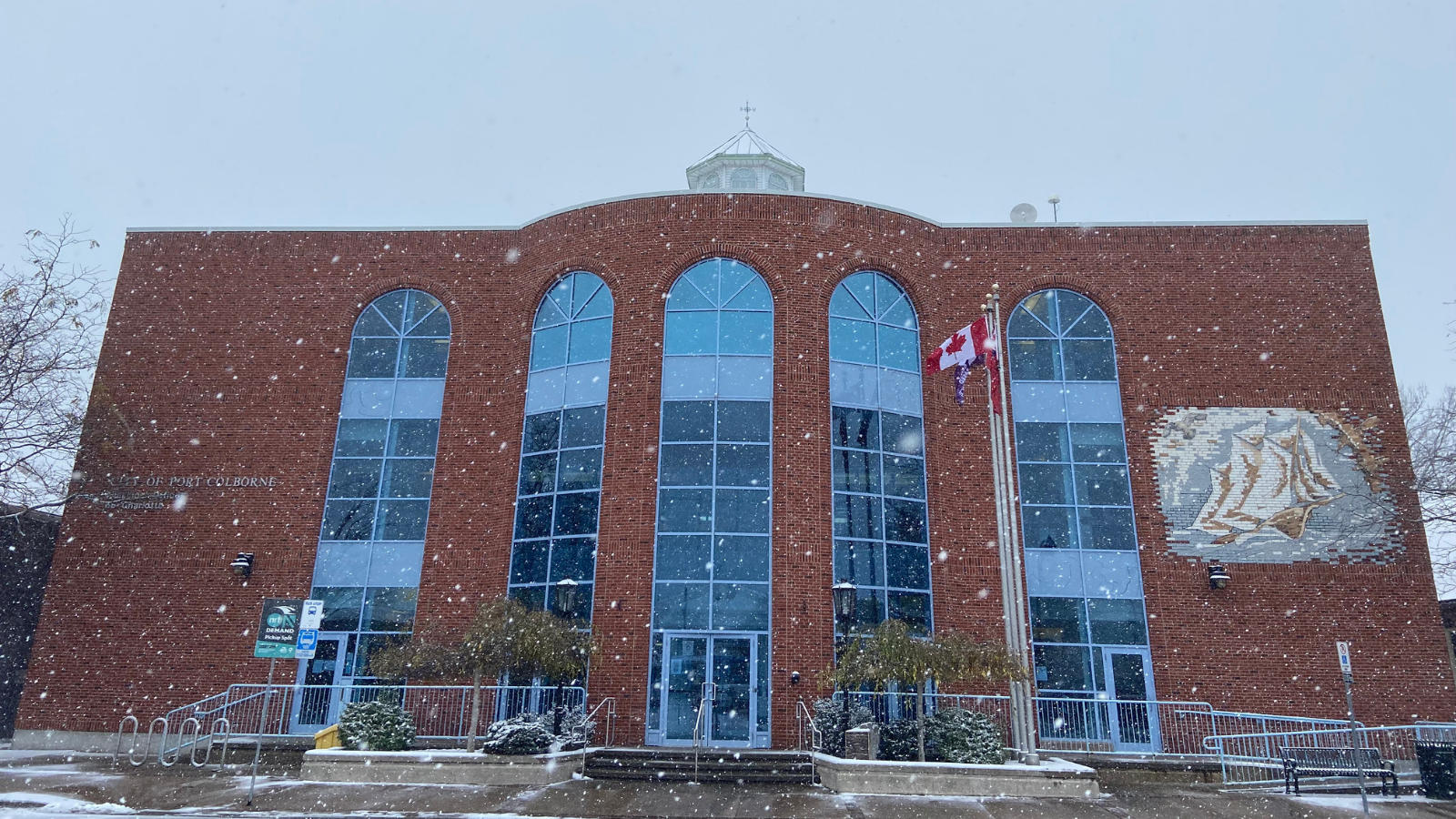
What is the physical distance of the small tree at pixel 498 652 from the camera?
1542 centimetres

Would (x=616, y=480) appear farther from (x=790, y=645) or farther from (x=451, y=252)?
(x=451, y=252)

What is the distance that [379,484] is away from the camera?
68.7ft

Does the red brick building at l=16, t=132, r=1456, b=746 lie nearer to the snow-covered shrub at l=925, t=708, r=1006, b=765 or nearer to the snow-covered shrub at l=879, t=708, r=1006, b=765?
the snow-covered shrub at l=879, t=708, r=1006, b=765

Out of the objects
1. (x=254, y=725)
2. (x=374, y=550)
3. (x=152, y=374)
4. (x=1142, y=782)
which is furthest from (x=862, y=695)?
(x=152, y=374)

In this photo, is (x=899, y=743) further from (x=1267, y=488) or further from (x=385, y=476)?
(x=385, y=476)

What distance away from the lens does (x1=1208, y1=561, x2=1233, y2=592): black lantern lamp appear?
1925 centimetres

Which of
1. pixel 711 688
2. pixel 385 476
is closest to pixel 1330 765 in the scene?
pixel 711 688

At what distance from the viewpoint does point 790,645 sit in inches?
710

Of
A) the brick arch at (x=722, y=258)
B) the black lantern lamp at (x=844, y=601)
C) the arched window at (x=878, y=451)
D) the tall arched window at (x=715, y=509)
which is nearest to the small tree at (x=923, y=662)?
the black lantern lamp at (x=844, y=601)

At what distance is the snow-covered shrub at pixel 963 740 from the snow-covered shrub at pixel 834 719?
1423 mm

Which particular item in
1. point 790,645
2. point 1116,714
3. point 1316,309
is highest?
point 1316,309

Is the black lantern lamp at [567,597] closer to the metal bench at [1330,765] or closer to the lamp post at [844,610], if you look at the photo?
the lamp post at [844,610]

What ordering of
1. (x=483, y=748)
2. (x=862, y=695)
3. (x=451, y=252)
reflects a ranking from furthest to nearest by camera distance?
(x=451, y=252) → (x=862, y=695) → (x=483, y=748)

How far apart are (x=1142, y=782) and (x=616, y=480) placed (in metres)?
11.1
